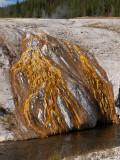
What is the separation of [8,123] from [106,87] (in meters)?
9.65

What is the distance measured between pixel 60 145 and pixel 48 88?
17.1 feet

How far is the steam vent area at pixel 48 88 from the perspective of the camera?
16.1 meters

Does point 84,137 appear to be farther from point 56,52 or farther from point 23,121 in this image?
point 56,52

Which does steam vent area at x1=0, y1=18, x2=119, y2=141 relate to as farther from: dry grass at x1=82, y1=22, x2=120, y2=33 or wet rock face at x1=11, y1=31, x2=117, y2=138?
dry grass at x1=82, y1=22, x2=120, y2=33

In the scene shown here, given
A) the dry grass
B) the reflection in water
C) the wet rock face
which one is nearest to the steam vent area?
the wet rock face

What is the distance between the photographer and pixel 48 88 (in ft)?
58.3

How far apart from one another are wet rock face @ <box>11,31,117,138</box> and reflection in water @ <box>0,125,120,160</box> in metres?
1.18

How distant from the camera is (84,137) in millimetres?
15344

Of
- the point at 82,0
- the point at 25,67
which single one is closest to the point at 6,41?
the point at 25,67

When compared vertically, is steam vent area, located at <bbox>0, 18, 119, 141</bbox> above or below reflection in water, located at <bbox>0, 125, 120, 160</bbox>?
above

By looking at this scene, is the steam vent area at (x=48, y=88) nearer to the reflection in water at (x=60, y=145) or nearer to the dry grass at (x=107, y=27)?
the reflection in water at (x=60, y=145)

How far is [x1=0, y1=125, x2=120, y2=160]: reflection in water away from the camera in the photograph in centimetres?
1168

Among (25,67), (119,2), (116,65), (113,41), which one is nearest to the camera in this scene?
(25,67)

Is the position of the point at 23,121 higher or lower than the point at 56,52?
lower
